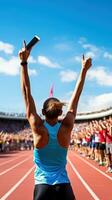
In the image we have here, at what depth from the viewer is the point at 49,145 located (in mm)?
3844

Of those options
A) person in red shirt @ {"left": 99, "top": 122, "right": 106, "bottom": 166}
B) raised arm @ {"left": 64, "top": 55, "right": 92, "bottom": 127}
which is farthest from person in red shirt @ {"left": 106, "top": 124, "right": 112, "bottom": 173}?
raised arm @ {"left": 64, "top": 55, "right": 92, "bottom": 127}

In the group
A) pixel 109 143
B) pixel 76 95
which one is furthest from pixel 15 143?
pixel 76 95

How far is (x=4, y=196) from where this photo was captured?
439 inches

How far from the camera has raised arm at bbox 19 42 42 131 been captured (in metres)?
3.81

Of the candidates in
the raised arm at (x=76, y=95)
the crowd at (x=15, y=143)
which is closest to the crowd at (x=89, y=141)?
the crowd at (x=15, y=143)

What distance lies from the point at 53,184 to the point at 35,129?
43cm

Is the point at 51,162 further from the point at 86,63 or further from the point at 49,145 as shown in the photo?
the point at 86,63

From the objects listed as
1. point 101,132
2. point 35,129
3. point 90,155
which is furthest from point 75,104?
Result: point 90,155

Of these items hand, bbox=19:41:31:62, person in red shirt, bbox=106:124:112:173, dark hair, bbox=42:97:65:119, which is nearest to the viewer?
hand, bbox=19:41:31:62

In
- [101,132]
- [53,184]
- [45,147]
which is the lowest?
[53,184]

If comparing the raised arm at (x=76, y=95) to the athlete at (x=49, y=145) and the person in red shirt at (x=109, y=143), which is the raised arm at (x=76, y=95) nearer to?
the athlete at (x=49, y=145)

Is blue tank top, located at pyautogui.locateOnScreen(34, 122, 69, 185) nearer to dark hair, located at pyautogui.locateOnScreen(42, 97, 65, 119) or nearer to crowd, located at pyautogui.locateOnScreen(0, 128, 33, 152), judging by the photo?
dark hair, located at pyautogui.locateOnScreen(42, 97, 65, 119)

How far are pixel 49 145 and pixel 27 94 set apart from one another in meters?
0.42

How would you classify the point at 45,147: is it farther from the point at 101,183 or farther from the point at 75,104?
the point at 101,183
